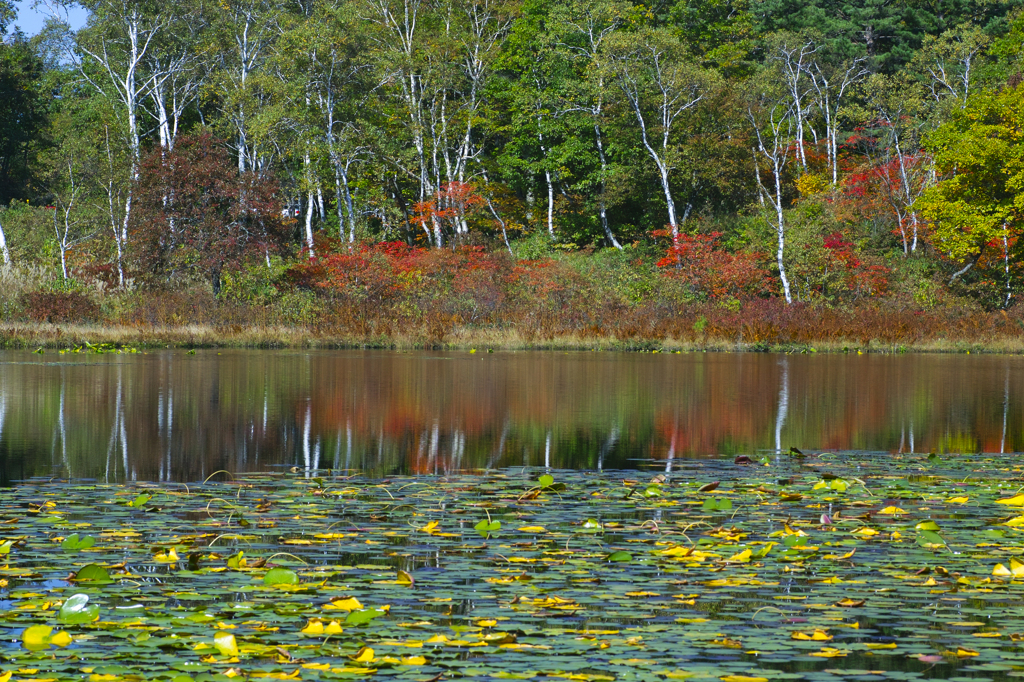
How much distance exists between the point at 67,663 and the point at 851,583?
4.22 m

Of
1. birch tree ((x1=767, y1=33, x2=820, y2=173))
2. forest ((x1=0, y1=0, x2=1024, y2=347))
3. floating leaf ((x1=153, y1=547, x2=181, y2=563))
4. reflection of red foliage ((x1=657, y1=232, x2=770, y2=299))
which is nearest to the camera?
floating leaf ((x1=153, y1=547, x2=181, y2=563))

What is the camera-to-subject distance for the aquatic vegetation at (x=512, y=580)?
201 inches

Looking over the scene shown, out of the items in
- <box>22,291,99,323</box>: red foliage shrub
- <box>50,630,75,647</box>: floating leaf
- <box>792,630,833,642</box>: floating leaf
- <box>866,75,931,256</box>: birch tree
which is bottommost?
<box>50,630,75,647</box>: floating leaf

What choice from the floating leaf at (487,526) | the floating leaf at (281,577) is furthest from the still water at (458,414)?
the floating leaf at (281,577)

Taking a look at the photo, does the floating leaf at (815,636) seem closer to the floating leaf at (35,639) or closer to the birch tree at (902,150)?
the floating leaf at (35,639)

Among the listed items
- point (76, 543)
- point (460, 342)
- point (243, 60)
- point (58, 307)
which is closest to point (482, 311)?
point (460, 342)

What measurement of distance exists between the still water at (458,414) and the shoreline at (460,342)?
7.16m

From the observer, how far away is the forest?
138 feet

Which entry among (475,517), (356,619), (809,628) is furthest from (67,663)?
(475,517)

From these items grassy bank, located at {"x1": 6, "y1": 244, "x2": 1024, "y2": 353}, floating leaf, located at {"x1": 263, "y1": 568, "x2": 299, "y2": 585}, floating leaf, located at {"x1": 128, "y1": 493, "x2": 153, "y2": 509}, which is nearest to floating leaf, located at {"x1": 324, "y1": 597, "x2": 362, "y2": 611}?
floating leaf, located at {"x1": 263, "y1": 568, "x2": 299, "y2": 585}

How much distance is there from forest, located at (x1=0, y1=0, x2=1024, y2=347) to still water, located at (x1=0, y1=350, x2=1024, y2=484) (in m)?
12.5

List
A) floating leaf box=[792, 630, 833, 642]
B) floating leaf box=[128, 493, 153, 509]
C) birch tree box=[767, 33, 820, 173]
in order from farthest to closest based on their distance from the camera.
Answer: birch tree box=[767, 33, 820, 173] < floating leaf box=[128, 493, 153, 509] < floating leaf box=[792, 630, 833, 642]

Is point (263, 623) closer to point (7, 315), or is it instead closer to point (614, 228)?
point (7, 315)

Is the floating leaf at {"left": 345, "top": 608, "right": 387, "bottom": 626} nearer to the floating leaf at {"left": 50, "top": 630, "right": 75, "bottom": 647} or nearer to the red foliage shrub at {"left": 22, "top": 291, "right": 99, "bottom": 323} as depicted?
the floating leaf at {"left": 50, "top": 630, "right": 75, "bottom": 647}
